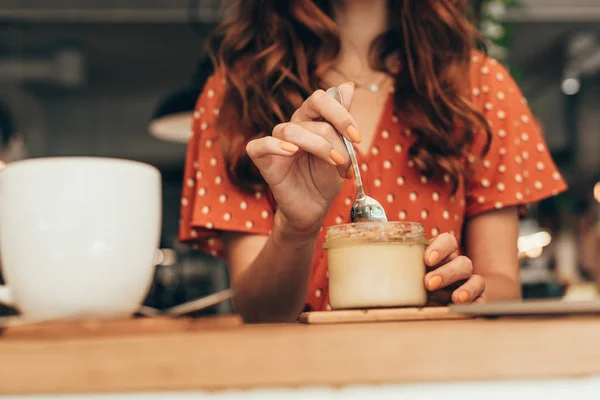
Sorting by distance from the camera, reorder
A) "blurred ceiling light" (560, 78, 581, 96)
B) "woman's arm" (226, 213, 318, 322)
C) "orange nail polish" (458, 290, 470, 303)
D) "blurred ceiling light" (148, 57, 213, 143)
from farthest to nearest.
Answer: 1. "blurred ceiling light" (560, 78, 581, 96)
2. "blurred ceiling light" (148, 57, 213, 143)
3. "woman's arm" (226, 213, 318, 322)
4. "orange nail polish" (458, 290, 470, 303)

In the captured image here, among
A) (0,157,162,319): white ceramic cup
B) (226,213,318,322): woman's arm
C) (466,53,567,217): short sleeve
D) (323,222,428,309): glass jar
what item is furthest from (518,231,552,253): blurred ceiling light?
(0,157,162,319): white ceramic cup

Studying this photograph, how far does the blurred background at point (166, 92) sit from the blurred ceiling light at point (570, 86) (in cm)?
1

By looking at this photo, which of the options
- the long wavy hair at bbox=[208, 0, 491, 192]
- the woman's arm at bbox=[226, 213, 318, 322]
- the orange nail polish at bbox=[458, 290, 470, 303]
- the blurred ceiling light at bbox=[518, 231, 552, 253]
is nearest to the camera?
the orange nail polish at bbox=[458, 290, 470, 303]

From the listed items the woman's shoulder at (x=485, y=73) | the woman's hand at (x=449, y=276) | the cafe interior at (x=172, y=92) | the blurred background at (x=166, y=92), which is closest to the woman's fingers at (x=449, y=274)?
the woman's hand at (x=449, y=276)

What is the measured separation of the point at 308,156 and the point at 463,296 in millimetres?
228

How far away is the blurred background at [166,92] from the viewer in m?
5.31

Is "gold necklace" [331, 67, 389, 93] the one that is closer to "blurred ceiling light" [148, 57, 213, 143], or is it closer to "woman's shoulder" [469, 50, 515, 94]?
"woman's shoulder" [469, 50, 515, 94]

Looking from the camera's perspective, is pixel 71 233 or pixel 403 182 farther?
pixel 403 182

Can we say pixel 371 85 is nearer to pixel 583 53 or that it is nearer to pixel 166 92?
pixel 583 53

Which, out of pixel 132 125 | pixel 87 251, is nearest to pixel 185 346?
pixel 87 251

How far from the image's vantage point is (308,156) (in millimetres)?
727

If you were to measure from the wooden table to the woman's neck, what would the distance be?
921 millimetres

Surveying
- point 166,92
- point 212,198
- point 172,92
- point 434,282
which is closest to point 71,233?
point 434,282

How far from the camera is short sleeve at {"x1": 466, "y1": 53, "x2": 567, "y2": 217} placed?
1288 millimetres
